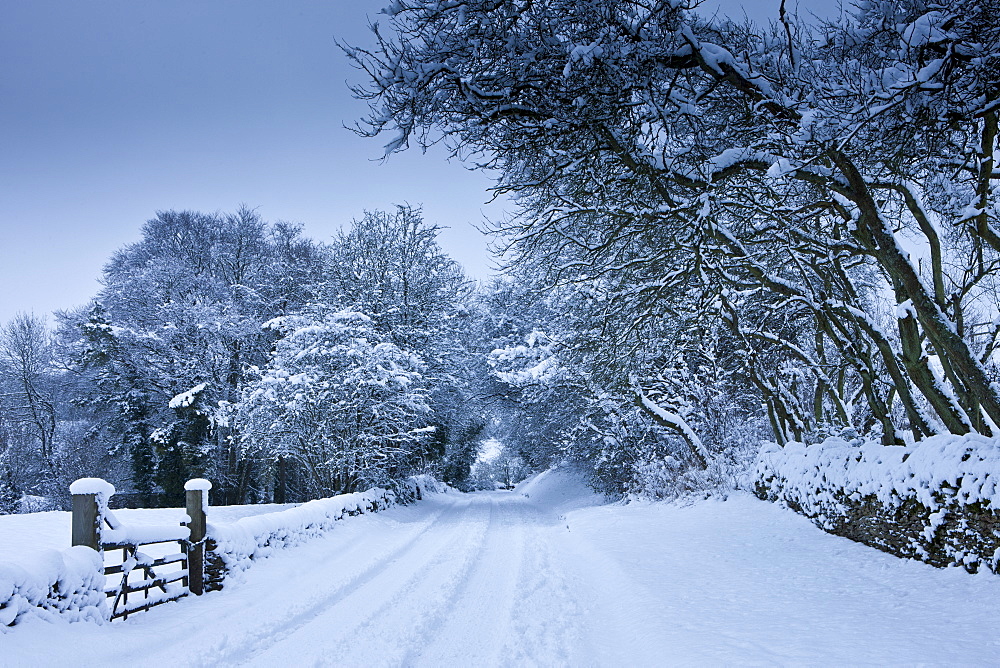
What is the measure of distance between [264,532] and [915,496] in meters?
8.30

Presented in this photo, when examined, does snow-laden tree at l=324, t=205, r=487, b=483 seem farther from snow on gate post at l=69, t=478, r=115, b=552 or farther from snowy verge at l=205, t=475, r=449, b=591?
snow on gate post at l=69, t=478, r=115, b=552

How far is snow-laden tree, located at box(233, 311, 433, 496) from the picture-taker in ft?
49.5

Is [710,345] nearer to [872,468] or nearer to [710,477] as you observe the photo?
[710,477]

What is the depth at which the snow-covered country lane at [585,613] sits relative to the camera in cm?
375

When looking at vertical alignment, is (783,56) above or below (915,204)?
above

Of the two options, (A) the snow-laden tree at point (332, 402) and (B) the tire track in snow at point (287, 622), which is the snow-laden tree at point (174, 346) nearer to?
(A) the snow-laden tree at point (332, 402)

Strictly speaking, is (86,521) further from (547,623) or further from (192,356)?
(192,356)

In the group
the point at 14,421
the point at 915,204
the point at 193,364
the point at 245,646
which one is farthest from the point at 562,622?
the point at 14,421

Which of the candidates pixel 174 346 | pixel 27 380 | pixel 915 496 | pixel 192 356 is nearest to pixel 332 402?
pixel 192 356

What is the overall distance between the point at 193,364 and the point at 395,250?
8.80 m

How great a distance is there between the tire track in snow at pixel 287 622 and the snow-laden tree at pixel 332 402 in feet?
23.0

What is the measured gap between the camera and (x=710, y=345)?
522 inches

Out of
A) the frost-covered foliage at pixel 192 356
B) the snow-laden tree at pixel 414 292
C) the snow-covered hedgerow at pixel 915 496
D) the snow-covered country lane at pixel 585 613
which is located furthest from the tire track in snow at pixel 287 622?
the snow-laden tree at pixel 414 292

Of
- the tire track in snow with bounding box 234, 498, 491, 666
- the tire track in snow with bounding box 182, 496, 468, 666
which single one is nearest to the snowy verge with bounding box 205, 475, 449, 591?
the tire track in snow with bounding box 182, 496, 468, 666
